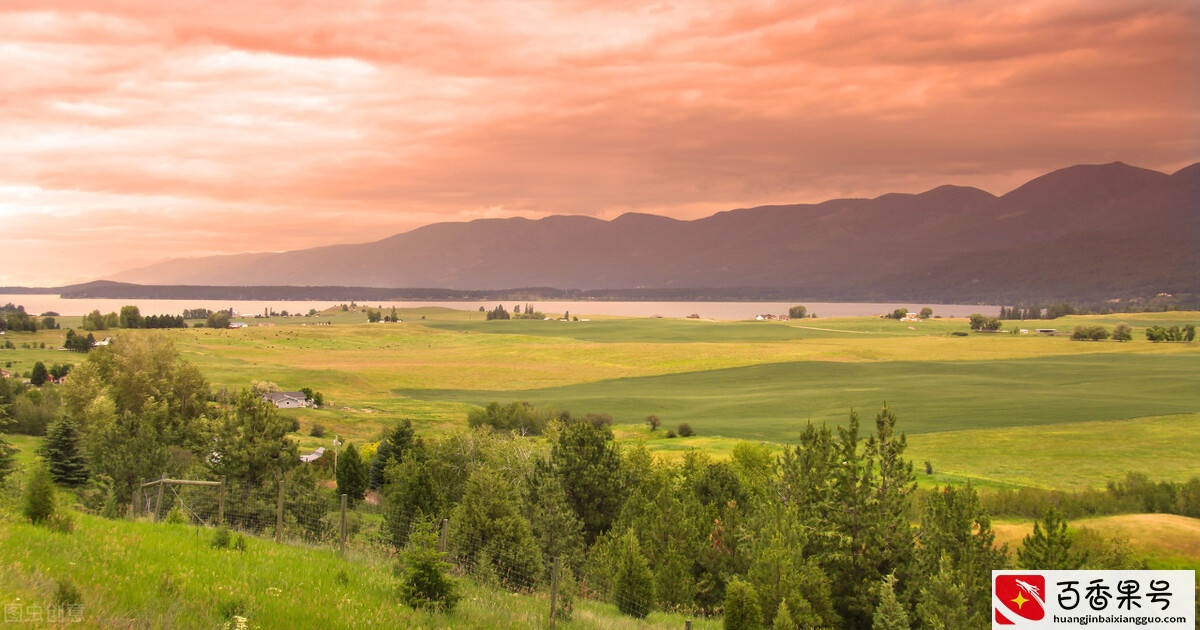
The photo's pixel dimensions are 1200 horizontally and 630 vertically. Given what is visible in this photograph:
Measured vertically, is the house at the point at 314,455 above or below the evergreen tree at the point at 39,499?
below

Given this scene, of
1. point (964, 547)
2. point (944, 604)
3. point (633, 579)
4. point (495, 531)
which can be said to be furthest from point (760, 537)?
point (495, 531)

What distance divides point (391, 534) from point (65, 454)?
103ft

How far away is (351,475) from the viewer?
197 ft

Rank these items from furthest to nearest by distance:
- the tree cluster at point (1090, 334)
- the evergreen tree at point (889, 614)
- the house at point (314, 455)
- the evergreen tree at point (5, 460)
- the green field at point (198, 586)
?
the tree cluster at point (1090, 334)
the house at point (314, 455)
the evergreen tree at point (5, 460)
the evergreen tree at point (889, 614)
the green field at point (198, 586)

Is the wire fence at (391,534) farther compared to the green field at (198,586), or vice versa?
the wire fence at (391,534)

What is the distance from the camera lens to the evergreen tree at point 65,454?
51469 millimetres

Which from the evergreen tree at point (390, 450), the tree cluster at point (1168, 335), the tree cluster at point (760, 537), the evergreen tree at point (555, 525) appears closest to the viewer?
the tree cluster at point (760, 537)

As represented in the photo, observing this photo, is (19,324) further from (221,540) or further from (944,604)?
(944,604)

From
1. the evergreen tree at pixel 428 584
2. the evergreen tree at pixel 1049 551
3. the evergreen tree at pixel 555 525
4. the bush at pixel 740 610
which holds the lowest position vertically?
the evergreen tree at pixel 555 525

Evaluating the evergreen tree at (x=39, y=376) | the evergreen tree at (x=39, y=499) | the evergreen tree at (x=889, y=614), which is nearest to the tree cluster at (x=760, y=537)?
the evergreen tree at (x=889, y=614)

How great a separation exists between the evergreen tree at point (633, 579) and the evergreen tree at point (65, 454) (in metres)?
39.8

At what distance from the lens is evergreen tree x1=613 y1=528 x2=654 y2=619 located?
31281 millimetres

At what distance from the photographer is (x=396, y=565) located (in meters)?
15.7

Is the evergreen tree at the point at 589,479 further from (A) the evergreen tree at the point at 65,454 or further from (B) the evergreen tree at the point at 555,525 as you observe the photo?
(A) the evergreen tree at the point at 65,454
